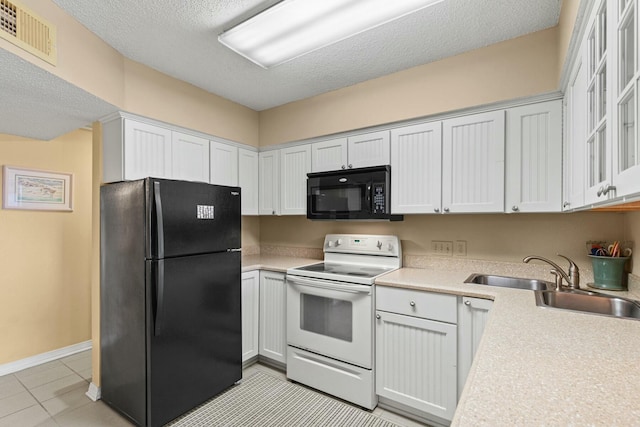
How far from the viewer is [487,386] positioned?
2.49ft

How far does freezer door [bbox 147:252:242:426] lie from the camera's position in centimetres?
191

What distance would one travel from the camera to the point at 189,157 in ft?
8.73

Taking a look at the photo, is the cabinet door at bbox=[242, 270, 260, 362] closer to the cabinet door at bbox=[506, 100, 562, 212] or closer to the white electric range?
the white electric range

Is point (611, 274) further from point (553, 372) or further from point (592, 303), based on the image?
point (553, 372)

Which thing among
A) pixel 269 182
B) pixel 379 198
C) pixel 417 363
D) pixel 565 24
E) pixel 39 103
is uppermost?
pixel 565 24

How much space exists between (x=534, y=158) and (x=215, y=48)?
223cm

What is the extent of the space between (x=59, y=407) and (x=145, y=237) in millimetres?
1469

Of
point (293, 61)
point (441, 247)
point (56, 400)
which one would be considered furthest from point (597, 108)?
point (56, 400)

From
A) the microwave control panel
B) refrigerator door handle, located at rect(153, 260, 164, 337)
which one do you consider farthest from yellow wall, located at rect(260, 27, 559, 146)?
refrigerator door handle, located at rect(153, 260, 164, 337)

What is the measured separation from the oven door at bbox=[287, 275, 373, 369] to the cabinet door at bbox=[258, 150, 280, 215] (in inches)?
37.2

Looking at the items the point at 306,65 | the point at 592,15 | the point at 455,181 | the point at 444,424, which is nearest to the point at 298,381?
the point at 444,424

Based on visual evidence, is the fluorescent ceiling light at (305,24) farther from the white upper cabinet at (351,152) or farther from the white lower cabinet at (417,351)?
the white lower cabinet at (417,351)

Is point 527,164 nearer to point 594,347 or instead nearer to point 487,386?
point 594,347

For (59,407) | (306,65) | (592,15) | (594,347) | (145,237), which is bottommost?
(59,407)
